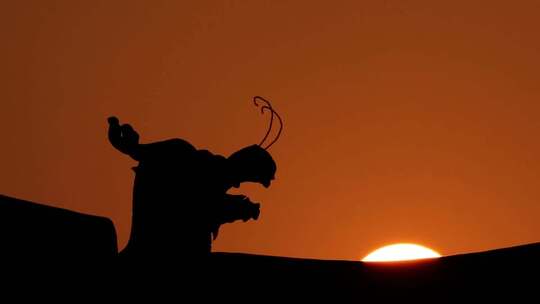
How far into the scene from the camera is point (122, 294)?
142 cm

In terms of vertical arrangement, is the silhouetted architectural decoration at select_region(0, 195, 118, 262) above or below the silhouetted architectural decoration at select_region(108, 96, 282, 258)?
below

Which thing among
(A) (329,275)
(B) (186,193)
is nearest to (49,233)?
(B) (186,193)

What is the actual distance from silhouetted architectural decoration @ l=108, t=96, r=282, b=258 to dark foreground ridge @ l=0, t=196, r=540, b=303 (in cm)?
8

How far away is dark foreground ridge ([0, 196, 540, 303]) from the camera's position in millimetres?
1441

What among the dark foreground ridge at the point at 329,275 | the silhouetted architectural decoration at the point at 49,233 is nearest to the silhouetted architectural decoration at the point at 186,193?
the dark foreground ridge at the point at 329,275

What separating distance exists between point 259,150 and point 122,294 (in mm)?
482

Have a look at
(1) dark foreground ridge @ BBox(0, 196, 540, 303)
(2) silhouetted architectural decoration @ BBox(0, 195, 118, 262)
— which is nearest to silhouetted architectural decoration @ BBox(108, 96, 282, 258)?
(1) dark foreground ridge @ BBox(0, 196, 540, 303)

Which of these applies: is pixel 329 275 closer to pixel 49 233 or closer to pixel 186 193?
pixel 186 193

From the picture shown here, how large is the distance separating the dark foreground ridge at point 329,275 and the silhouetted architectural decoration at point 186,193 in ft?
0.26

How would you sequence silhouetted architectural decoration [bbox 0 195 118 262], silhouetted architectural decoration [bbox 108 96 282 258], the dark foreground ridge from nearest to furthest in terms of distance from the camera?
silhouetted architectural decoration [bbox 0 195 118 262] → the dark foreground ridge → silhouetted architectural decoration [bbox 108 96 282 258]

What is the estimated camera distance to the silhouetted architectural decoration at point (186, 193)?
1588mm

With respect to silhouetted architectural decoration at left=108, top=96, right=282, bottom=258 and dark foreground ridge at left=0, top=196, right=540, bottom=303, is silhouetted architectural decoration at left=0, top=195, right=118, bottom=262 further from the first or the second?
silhouetted architectural decoration at left=108, top=96, right=282, bottom=258

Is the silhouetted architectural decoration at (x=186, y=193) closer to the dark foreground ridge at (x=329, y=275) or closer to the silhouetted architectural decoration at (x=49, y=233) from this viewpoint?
the dark foreground ridge at (x=329, y=275)

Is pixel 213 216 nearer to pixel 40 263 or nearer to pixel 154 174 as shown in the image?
pixel 154 174
